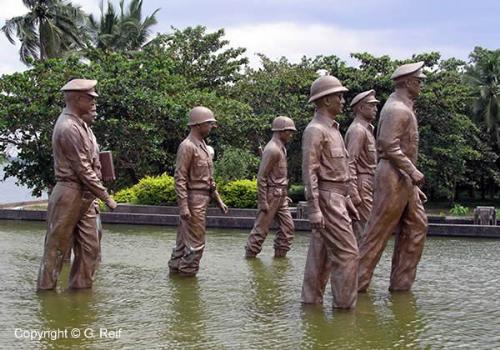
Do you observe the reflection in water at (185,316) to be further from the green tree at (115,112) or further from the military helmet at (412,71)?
the green tree at (115,112)

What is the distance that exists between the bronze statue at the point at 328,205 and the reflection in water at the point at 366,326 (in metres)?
0.27

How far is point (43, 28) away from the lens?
114 ft

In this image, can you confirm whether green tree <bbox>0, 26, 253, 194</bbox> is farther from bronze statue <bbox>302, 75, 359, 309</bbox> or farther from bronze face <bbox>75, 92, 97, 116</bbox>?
bronze statue <bbox>302, 75, 359, 309</bbox>

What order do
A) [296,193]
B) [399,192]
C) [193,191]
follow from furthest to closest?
[296,193], [193,191], [399,192]

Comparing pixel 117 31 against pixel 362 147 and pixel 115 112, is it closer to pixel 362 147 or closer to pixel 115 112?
pixel 115 112

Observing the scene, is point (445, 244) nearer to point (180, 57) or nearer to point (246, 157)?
point (246, 157)

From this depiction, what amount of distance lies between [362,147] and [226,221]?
855cm

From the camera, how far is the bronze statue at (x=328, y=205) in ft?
25.8

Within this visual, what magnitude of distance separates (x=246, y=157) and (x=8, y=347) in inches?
757

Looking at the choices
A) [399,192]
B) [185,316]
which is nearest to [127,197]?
[399,192]

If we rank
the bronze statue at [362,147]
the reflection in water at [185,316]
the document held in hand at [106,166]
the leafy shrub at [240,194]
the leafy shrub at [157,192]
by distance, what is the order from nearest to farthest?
the reflection in water at [185,316] < the document held in hand at [106,166] < the bronze statue at [362,147] < the leafy shrub at [240,194] < the leafy shrub at [157,192]

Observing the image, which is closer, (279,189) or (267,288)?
(267,288)

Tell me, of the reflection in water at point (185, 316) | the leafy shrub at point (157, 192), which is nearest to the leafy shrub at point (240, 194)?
the leafy shrub at point (157, 192)

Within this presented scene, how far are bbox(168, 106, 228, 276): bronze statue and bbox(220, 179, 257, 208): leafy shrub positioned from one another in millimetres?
10067
